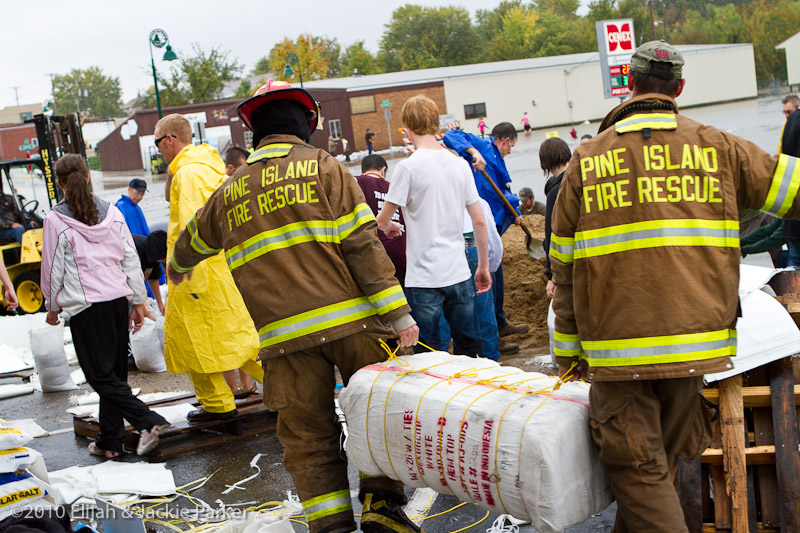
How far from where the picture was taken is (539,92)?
51.4 m

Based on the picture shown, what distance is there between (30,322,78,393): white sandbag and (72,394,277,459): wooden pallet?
195 centimetres

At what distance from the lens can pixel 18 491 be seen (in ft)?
12.4

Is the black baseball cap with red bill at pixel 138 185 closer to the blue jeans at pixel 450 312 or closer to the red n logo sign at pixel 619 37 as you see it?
the blue jeans at pixel 450 312

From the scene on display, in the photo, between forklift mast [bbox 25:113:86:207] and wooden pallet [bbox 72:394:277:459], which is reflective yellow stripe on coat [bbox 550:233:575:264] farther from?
forklift mast [bbox 25:113:86:207]

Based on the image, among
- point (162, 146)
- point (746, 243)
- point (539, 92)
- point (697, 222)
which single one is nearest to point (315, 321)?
point (697, 222)

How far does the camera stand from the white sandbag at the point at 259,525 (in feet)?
12.1

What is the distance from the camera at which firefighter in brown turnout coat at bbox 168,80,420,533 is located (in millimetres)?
3516

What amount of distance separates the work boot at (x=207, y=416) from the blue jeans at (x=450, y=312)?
4.92ft

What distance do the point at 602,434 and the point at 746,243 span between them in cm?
472

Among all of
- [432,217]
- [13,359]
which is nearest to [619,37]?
[432,217]

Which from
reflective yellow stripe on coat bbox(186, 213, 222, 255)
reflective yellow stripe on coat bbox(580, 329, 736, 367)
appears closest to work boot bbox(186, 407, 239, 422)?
reflective yellow stripe on coat bbox(186, 213, 222, 255)

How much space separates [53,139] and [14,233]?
1.74 metres

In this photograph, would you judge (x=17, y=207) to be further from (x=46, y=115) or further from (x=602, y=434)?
(x=602, y=434)

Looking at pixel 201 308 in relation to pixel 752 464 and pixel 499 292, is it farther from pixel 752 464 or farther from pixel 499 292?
pixel 752 464
